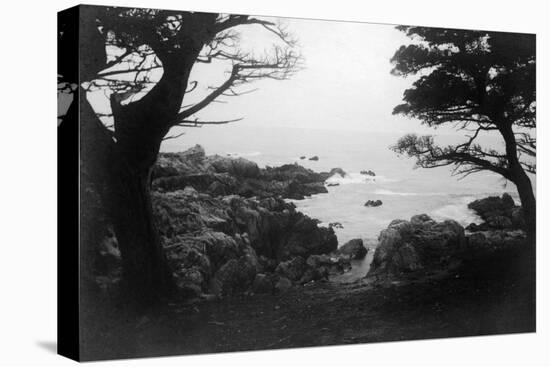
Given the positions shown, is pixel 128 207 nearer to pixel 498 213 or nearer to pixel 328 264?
pixel 328 264

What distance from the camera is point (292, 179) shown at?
28.3ft

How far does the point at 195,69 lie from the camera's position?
27.2 ft

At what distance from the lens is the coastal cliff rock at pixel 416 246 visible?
8969 millimetres

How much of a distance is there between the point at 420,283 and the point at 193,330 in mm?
2016

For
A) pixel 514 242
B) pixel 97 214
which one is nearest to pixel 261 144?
pixel 97 214

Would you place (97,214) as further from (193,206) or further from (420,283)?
(420,283)

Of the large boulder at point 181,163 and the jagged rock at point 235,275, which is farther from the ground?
the large boulder at point 181,163

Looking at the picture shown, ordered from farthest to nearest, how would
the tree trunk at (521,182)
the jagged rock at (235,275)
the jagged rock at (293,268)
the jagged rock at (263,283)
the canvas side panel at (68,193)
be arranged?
the tree trunk at (521,182) → the jagged rock at (293,268) → the jagged rock at (263,283) → the jagged rock at (235,275) → the canvas side panel at (68,193)

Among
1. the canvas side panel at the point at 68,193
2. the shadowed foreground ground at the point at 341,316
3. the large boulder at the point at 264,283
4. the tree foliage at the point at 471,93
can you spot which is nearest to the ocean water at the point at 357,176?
the tree foliage at the point at 471,93

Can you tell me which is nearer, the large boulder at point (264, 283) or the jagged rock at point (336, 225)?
the large boulder at point (264, 283)

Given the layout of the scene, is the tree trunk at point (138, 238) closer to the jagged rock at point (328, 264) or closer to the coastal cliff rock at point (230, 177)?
the coastal cliff rock at point (230, 177)

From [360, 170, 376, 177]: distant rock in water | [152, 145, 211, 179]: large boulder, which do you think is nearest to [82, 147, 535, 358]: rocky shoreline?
[152, 145, 211, 179]: large boulder

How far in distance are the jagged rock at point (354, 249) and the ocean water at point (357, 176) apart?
0.16ft

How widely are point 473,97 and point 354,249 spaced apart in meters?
1.75
